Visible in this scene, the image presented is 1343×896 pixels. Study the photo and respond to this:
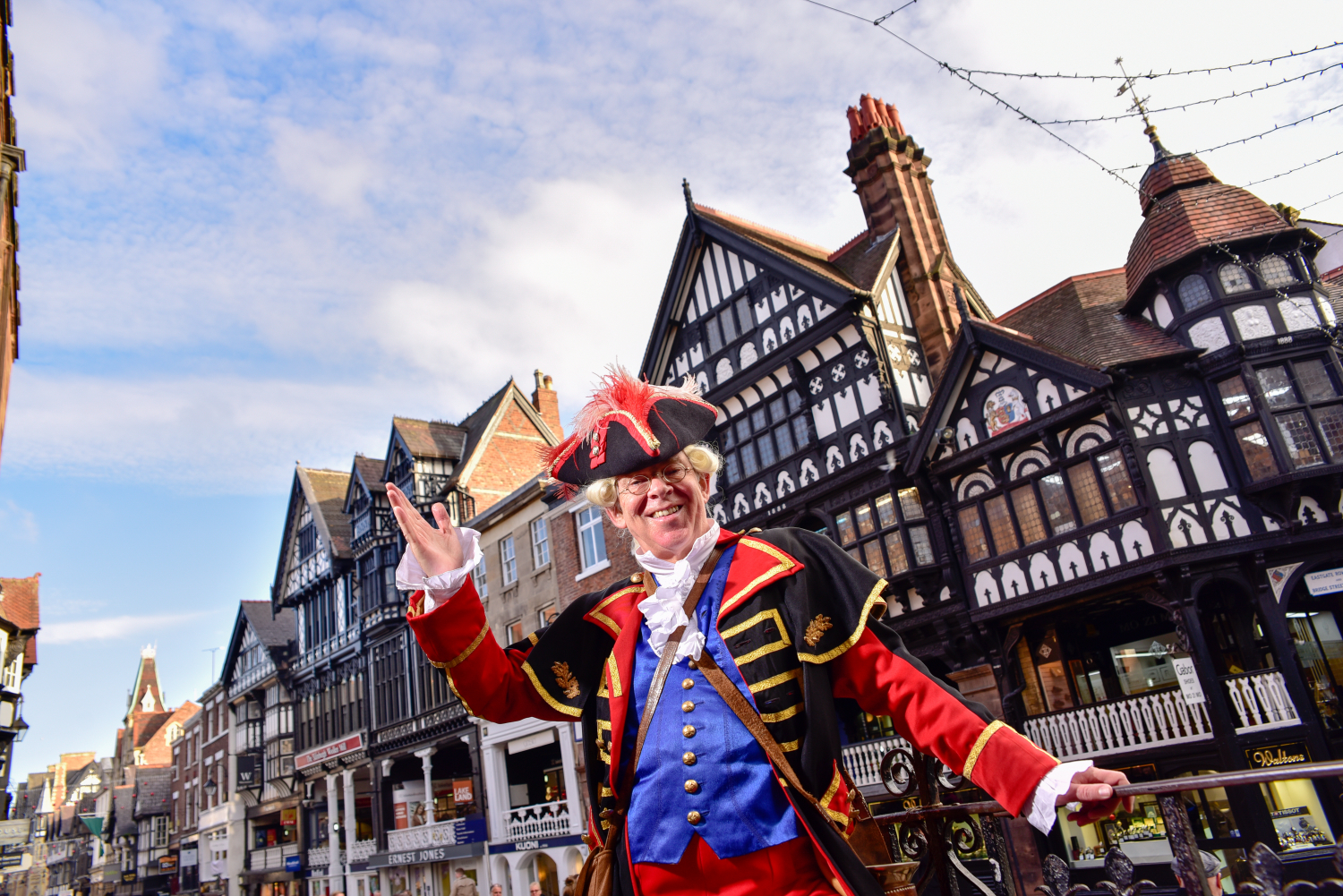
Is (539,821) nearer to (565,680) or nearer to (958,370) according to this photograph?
(958,370)

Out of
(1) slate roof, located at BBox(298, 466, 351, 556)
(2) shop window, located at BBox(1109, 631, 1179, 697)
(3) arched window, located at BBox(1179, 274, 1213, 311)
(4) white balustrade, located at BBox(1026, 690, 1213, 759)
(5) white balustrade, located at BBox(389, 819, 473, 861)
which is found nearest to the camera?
(4) white balustrade, located at BBox(1026, 690, 1213, 759)

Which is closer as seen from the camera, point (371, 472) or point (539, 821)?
point (539, 821)

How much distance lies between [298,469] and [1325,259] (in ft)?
122

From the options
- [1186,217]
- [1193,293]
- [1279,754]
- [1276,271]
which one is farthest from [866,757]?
[1186,217]

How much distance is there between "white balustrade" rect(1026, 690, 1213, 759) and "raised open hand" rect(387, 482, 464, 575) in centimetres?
1369

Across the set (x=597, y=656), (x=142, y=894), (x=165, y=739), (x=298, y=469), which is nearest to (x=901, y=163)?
(x=597, y=656)

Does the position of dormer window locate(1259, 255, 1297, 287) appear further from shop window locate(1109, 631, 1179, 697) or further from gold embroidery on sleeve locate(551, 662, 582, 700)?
gold embroidery on sleeve locate(551, 662, 582, 700)

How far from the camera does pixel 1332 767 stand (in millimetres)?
2092

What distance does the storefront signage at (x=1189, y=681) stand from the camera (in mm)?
13117

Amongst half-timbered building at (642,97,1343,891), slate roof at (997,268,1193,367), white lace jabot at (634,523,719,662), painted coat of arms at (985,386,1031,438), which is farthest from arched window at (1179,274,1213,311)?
white lace jabot at (634,523,719,662)

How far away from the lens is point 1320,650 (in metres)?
13.8

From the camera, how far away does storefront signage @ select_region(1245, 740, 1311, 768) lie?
1226 centimetres

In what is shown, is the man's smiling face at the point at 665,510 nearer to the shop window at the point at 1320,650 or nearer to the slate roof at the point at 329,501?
the shop window at the point at 1320,650

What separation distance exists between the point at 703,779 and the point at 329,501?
36.9 metres
